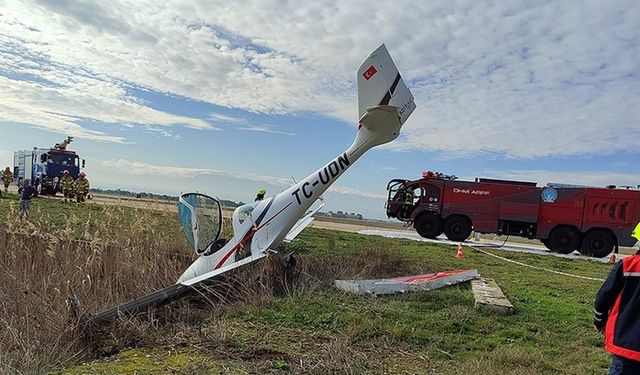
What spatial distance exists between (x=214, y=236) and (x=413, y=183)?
13811mm

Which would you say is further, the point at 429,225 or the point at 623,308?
the point at 429,225

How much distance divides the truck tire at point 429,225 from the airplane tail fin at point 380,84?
12.9m

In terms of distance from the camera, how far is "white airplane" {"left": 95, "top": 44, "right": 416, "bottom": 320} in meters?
7.96

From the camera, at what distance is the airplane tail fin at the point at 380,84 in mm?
8039

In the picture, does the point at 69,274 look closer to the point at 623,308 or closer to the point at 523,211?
the point at 623,308

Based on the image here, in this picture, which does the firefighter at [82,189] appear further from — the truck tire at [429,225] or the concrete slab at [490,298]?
the concrete slab at [490,298]

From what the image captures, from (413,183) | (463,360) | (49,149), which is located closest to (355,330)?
(463,360)

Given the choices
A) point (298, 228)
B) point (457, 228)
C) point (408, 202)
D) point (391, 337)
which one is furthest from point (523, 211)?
point (391, 337)

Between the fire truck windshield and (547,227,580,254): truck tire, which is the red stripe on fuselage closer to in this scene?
(547,227,580,254): truck tire

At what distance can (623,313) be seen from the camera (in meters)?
3.59

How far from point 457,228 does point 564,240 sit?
12.3ft

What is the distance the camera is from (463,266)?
11.9m

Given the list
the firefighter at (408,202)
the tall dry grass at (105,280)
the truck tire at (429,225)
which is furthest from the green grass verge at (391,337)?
the firefighter at (408,202)

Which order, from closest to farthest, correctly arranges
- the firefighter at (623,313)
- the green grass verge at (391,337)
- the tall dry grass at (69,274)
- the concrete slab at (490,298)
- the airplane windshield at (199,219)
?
the firefighter at (623,313) < the green grass verge at (391,337) < the tall dry grass at (69,274) < the concrete slab at (490,298) < the airplane windshield at (199,219)
